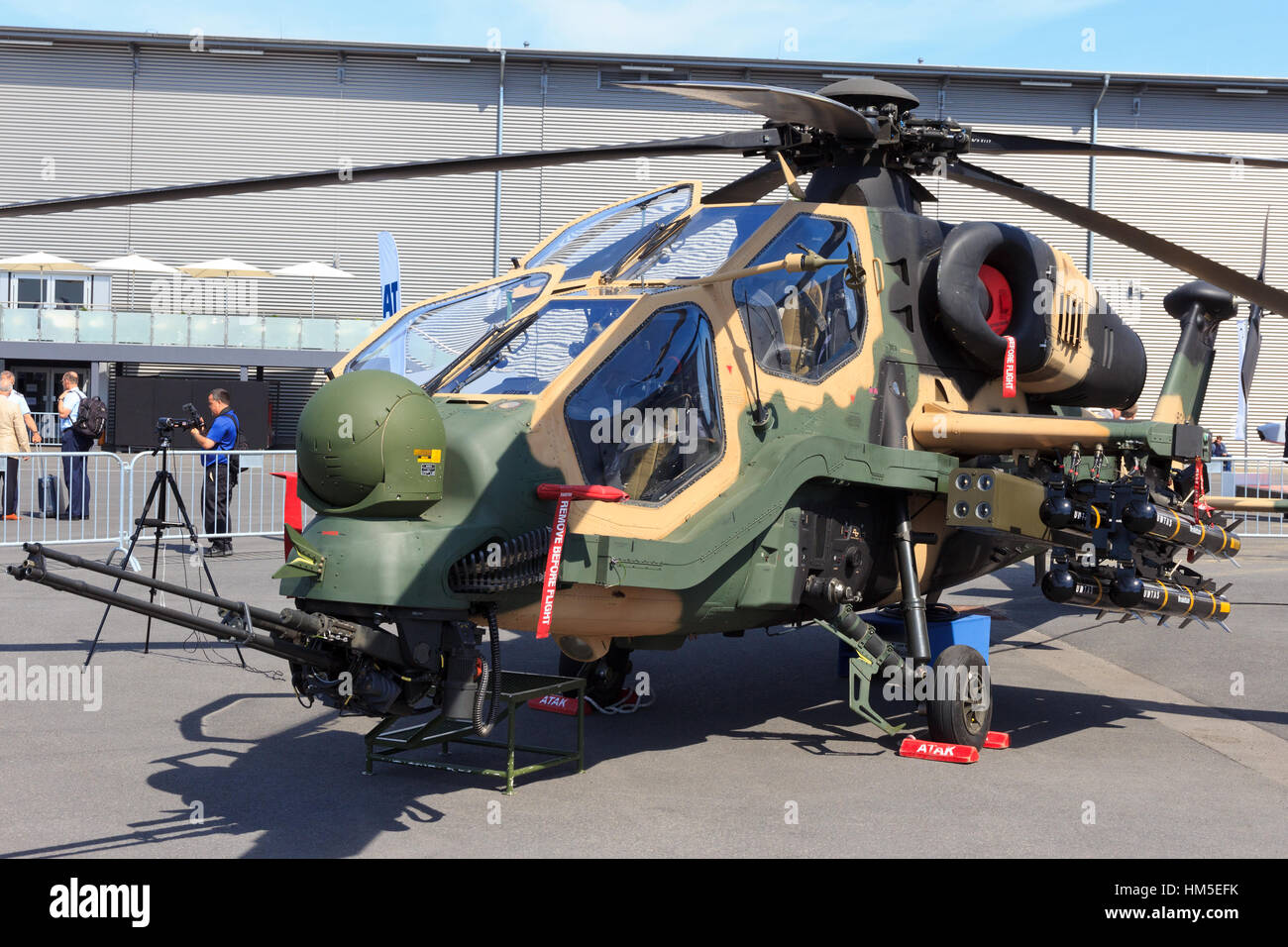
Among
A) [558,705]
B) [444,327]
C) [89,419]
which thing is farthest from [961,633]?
[89,419]

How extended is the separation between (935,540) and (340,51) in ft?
115

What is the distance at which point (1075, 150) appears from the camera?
313 inches

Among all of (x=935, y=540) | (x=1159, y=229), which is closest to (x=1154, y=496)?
(x=935, y=540)

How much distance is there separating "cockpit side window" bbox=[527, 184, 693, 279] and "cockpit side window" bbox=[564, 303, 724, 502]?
0.92 metres

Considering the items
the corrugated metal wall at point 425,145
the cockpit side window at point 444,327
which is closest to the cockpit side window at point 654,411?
the cockpit side window at point 444,327

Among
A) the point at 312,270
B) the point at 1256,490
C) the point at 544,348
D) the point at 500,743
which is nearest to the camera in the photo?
the point at 544,348

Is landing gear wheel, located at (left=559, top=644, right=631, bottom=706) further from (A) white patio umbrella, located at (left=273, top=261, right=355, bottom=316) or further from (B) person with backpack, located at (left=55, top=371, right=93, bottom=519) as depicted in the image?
(A) white patio umbrella, located at (left=273, top=261, right=355, bottom=316)

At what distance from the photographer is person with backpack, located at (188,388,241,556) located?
16125mm

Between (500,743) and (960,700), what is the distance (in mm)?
2809

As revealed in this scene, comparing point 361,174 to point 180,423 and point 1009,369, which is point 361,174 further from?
point 180,423

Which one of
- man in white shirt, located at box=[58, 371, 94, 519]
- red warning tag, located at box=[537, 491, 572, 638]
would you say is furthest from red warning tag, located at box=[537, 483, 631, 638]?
man in white shirt, located at box=[58, 371, 94, 519]

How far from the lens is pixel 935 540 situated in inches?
335
